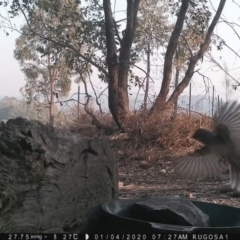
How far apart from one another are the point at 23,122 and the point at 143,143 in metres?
6.66

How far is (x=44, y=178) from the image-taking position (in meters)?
2.58

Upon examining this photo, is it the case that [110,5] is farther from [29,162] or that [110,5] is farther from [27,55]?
Result: [27,55]

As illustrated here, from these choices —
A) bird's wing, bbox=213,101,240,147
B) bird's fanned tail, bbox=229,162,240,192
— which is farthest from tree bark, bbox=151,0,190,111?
bird's wing, bbox=213,101,240,147

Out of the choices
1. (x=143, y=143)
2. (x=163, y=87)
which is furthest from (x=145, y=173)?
(x=163, y=87)

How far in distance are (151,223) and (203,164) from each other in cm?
219

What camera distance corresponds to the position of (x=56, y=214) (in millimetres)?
2604

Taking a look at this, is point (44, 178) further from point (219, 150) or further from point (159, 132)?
point (159, 132)

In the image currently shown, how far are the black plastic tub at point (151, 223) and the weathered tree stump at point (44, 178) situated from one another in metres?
0.15

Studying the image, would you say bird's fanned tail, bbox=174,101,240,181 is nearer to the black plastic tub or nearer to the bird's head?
the bird's head

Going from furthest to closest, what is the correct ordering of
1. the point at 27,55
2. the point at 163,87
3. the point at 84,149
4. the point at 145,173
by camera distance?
1. the point at 27,55
2. the point at 163,87
3. the point at 145,173
4. the point at 84,149

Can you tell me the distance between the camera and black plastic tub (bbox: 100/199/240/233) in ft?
7.85

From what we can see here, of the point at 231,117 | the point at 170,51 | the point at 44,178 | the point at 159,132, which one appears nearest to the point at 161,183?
the point at 231,117

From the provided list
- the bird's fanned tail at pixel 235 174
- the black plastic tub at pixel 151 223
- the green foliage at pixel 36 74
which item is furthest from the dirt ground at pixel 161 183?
the green foliage at pixel 36 74

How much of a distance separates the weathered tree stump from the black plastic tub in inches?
6.0
